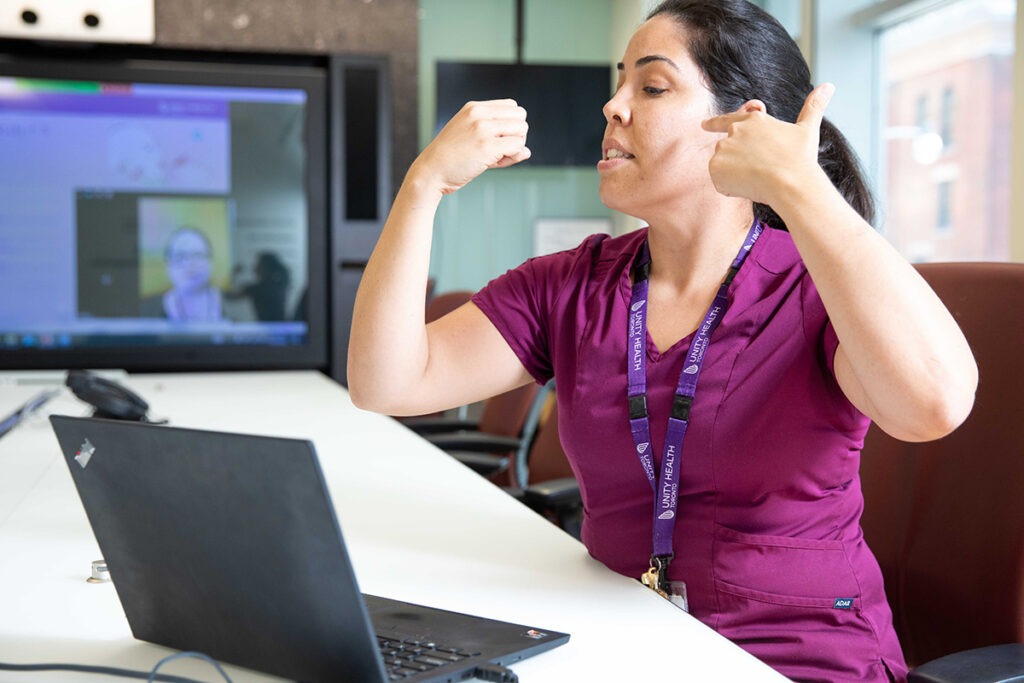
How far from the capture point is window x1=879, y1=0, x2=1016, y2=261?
11.9ft

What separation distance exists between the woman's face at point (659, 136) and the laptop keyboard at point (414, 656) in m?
0.66

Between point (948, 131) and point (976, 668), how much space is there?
331 centimetres

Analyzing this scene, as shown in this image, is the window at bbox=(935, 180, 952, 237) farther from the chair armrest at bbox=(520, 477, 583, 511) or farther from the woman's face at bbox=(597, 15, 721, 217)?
the woman's face at bbox=(597, 15, 721, 217)

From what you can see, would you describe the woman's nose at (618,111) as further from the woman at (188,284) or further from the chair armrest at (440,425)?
the woman at (188,284)

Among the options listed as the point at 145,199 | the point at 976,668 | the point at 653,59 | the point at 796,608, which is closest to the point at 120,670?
the point at 796,608

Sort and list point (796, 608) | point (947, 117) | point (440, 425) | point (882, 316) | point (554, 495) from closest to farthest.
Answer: point (882, 316), point (796, 608), point (554, 495), point (440, 425), point (947, 117)

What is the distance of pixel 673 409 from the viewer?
4.05 ft

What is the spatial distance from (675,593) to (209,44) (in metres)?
4.15

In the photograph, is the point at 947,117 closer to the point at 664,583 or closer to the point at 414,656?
the point at 664,583

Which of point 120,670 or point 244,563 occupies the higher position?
point 244,563

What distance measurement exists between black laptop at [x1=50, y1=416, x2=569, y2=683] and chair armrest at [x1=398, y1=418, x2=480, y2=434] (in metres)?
2.25

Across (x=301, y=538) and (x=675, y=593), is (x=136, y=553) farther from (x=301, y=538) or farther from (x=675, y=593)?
(x=675, y=593)

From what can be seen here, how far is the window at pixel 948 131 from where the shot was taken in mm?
3615

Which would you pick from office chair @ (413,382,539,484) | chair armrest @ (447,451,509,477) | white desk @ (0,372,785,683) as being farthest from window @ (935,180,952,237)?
white desk @ (0,372,785,683)
